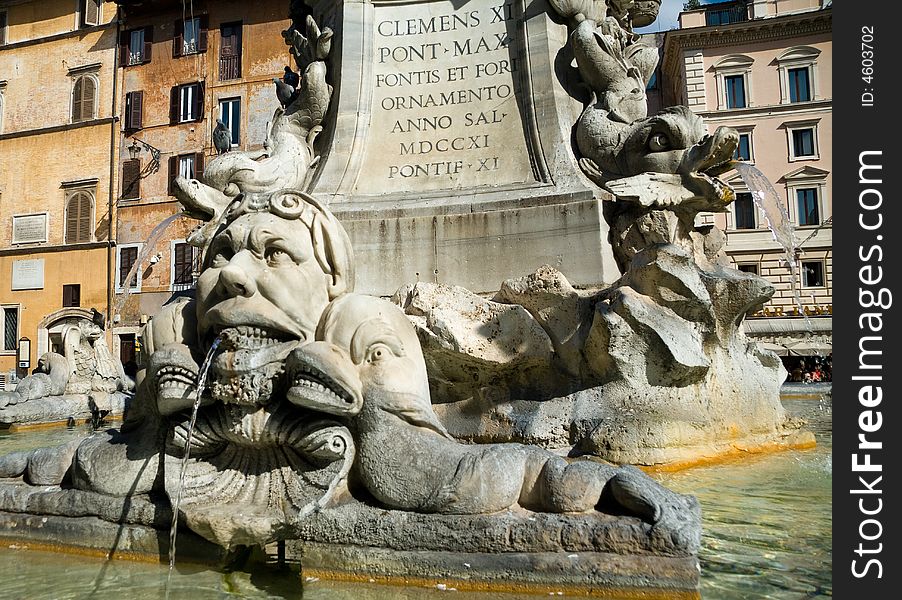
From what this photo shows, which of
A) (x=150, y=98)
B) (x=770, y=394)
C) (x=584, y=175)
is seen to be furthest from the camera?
(x=150, y=98)

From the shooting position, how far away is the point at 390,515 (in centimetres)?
251

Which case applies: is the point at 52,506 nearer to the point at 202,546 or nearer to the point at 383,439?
the point at 202,546

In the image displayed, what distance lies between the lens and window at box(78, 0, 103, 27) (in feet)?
105

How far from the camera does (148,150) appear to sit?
30.0m

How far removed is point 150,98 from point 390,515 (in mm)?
31748

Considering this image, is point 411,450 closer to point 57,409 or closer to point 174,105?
point 57,409

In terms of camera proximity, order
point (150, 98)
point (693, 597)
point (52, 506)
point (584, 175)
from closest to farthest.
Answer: point (693, 597), point (52, 506), point (584, 175), point (150, 98)

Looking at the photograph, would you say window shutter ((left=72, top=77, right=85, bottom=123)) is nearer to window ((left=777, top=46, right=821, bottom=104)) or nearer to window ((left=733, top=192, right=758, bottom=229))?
window ((left=733, top=192, right=758, bottom=229))

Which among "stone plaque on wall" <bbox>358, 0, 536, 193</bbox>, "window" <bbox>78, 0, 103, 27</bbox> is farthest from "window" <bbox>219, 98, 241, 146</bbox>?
"stone plaque on wall" <bbox>358, 0, 536, 193</bbox>

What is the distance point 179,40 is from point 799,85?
25.4 m

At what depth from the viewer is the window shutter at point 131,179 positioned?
1176 inches

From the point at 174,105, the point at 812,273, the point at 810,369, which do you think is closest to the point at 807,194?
the point at 812,273

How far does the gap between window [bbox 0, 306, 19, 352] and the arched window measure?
8184 millimetres
